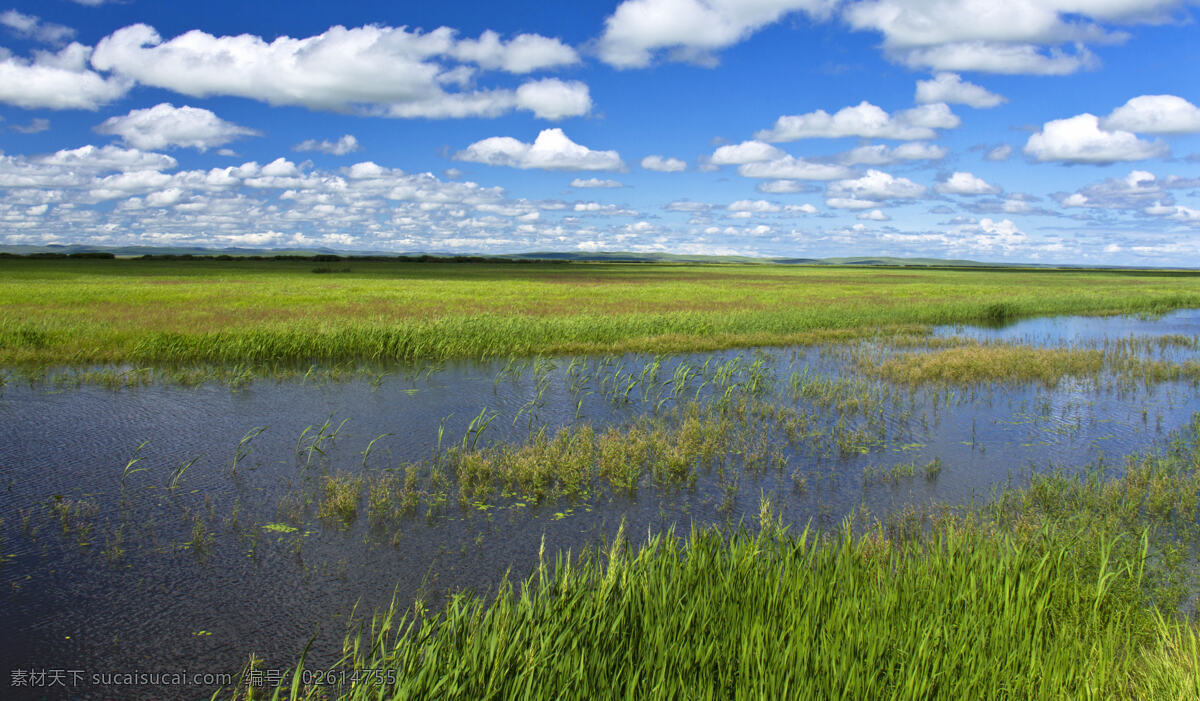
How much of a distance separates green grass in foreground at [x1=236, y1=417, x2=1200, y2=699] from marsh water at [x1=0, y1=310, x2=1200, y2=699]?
1323mm

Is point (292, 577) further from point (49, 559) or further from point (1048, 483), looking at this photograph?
point (1048, 483)

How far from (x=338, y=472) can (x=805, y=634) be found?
8801 millimetres

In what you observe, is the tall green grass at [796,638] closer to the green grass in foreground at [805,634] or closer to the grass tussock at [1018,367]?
the green grass in foreground at [805,634]

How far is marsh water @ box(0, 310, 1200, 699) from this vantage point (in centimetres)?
700

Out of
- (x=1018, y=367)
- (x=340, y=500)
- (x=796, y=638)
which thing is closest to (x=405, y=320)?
(x=340, y=500)

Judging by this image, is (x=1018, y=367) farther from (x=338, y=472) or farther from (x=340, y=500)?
(x=340, y=500)

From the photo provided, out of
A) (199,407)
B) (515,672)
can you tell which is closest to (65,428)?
(199,407)

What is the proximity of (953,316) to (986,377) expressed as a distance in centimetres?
2153

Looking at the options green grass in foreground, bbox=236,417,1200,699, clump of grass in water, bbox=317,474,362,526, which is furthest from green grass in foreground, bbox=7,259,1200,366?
green grass in foreground, bbox=236,417,1200,699

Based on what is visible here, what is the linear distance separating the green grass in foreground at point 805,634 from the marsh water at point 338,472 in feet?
4.34

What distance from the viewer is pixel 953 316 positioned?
132 feet

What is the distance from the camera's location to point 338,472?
11445mm

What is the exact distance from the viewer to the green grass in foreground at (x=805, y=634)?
471cm

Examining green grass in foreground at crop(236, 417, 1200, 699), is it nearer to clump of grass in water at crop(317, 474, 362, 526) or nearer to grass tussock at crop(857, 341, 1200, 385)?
clump of grass in water at crop(317, 474, 362, 526)
